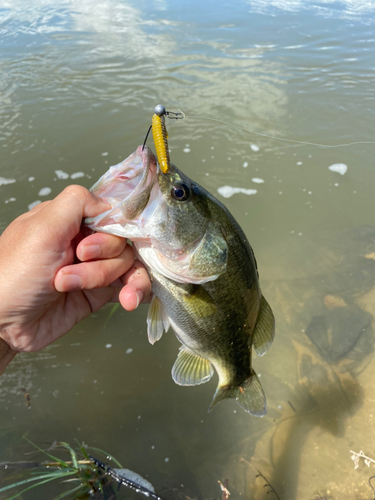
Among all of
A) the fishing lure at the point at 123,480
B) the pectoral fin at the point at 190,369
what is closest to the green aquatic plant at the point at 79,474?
the fishing lure at the point at 123,480

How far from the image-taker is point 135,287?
1.71m

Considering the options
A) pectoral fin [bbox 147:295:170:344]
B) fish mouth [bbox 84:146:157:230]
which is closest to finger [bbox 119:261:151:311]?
pectoral fin [bbox 147:295:170:344]

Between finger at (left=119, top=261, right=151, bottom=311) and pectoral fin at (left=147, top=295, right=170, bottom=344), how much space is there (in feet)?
0.47

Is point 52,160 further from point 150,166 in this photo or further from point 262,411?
point 262,411

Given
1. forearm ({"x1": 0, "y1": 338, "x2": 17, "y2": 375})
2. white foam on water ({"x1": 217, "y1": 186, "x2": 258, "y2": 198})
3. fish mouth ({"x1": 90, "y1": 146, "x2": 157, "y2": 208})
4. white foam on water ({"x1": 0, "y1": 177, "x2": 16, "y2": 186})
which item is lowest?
white foam on water ({"x1": 217, "y1": 186, "x2": 258, "y2": 198})

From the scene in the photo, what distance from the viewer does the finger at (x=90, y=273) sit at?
1546mm

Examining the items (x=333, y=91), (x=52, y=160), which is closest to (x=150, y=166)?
(x=52, y=160)

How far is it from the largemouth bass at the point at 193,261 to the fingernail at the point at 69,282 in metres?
0.27

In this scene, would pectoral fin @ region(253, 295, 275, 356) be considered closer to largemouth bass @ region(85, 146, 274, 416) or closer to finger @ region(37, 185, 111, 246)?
largemouth bass @ region(85, 146, 274, 416)

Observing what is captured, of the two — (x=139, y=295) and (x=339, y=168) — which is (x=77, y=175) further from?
(x=339, y=168)

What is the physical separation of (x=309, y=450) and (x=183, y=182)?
246 centimetres

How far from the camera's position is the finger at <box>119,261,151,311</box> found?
1.64 m

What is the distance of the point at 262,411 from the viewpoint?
205 centimetres

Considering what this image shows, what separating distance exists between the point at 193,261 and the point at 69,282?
626mm
